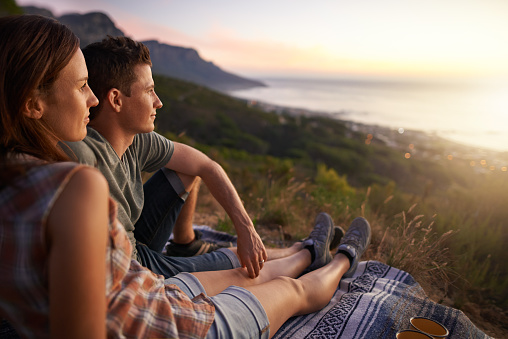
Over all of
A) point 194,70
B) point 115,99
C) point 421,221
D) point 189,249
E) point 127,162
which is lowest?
point 189,249

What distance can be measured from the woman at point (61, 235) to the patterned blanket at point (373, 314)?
0.57m

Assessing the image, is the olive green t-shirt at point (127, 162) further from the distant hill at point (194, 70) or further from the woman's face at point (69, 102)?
the distant hill at point (194, 70)

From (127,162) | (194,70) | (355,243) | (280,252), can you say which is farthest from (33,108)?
A: (194,70)

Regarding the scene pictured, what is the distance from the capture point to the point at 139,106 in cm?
172

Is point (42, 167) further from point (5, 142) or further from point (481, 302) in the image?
point (481, 302)

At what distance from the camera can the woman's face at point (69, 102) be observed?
111 cm

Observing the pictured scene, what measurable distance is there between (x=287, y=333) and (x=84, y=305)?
49.2 inches

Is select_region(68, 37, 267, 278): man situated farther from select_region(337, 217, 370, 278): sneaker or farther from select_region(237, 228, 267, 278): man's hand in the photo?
select_region(337, 217, 370, 278): sneaker

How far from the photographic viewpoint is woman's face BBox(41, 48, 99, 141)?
111 centimetres

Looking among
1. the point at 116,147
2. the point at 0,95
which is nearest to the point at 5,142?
the point at 0,95

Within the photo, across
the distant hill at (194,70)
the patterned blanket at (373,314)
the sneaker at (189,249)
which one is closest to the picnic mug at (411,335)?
A: the patterned blanket at (373,314)

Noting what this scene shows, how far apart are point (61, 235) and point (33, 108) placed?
51cm

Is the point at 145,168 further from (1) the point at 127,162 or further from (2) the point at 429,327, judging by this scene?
(2) the point at 429,327

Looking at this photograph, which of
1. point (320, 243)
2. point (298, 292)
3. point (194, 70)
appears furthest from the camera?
point (194, 70)
